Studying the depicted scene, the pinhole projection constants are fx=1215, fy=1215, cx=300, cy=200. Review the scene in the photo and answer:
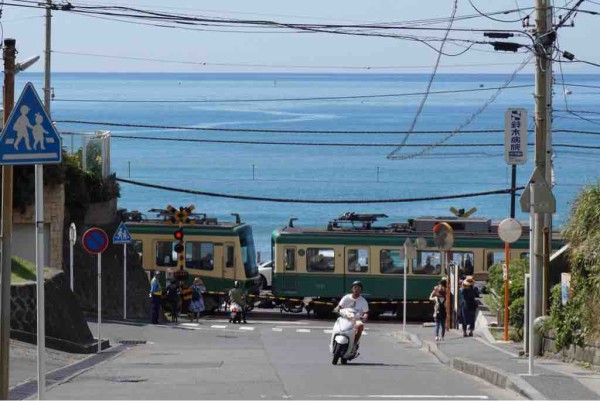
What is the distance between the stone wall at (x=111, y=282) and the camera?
35.1 m

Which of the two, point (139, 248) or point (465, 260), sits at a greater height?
point (139, 248)

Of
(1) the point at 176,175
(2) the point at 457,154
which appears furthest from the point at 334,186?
(2) the point at 457,154

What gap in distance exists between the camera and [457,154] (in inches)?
5738

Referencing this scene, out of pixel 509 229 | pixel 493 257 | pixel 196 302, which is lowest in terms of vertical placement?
pixel 196 302

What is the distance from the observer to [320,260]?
4125cm

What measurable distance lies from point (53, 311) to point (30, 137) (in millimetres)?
11431

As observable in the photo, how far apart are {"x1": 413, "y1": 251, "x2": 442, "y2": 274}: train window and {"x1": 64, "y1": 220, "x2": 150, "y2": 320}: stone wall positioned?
9.25 meters

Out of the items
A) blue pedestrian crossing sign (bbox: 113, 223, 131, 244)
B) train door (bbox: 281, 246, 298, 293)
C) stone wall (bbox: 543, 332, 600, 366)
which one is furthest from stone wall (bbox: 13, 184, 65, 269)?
stone wall (bbox: 543, 332, 600, 366)

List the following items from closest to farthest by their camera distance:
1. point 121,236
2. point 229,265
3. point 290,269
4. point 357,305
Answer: point 357,305, point 121,236, point 290,269, point 229,265

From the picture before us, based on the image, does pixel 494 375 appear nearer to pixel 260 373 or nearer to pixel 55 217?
pixel 260 373

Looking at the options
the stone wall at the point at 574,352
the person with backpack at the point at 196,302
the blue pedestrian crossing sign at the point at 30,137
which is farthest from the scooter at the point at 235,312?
the blue pedestrian crossing sign at the point at 30,137

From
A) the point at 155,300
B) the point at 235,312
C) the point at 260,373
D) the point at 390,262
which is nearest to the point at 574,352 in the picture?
the point at 260,373

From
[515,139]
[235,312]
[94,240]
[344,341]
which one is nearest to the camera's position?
[344,341]

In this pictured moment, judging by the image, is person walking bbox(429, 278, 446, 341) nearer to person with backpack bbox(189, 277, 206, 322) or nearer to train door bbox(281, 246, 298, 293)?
person with backpack bbox(189, 277, 206, 322)
